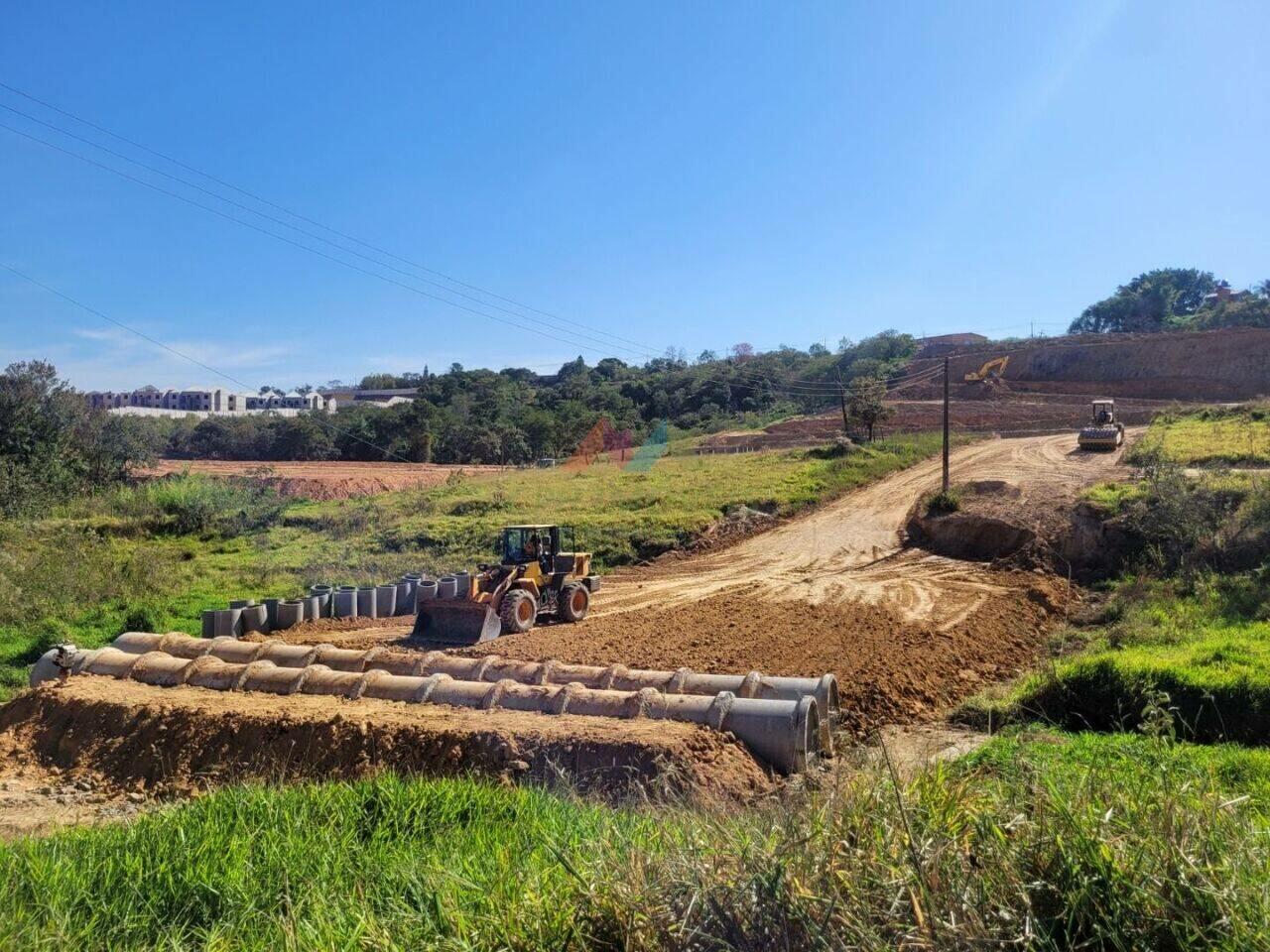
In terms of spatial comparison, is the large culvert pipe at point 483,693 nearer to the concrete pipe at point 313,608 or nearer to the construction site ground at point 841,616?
the construction site ground at point 841,616

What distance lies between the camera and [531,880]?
175 inches

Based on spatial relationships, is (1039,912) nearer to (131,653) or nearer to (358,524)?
(131,653)

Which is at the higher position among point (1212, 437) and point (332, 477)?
point (1212, 437)

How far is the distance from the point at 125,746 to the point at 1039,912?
10500 mm

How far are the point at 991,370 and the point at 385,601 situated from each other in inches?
2605

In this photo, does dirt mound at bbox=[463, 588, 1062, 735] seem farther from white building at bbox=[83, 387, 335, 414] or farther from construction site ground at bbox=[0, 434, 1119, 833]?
white building at bbox=[83, 387, 335, 414]

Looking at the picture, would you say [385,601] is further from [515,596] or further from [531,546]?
[515,596]

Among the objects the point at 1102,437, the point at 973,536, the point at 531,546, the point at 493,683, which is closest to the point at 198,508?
the point at 531,546

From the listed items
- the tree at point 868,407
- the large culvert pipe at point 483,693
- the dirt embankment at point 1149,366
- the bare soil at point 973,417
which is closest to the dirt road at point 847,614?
the large culvert pipe at point 483,693

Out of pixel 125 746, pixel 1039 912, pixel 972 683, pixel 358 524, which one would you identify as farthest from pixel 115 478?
pixel 1039 912

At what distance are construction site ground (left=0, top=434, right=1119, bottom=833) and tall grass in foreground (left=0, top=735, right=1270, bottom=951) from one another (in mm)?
1981

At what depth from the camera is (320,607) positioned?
65.6ft

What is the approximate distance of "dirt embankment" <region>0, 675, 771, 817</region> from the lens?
356 inches

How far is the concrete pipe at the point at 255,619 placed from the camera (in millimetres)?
18219
